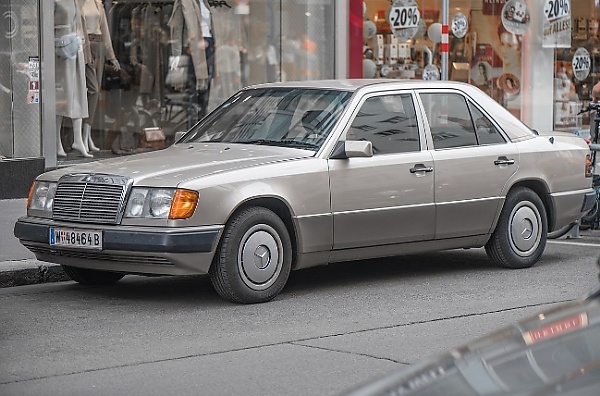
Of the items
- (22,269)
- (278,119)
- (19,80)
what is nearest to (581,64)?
(19,80)

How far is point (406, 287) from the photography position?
910 centimetres

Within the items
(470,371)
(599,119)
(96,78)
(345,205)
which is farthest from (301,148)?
(96,78)

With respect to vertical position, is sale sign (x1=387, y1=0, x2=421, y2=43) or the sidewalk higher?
sale sign (x1=387, y1=0, x2=421, y2=43)

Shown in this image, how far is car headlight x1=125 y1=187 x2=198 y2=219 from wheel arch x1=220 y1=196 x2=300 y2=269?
0.39m

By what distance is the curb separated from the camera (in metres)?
9.34

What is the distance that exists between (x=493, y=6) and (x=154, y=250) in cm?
1300

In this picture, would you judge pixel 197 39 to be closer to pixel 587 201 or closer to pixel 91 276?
pixel 587 201

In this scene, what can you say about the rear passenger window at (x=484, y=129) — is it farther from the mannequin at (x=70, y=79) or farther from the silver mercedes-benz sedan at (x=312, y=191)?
the mannequin at (x=70, y=79)

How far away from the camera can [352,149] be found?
8469 mm

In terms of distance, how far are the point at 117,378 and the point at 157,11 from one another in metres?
10.5

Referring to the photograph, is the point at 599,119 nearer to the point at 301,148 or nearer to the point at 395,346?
the point at 301,148

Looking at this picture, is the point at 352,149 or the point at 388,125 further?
the point at 388,125

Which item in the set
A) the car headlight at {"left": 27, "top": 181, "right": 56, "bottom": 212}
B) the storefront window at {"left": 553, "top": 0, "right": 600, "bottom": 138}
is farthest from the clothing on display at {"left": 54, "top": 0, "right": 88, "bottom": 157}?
the storefront window at {"left": 553, "top": 0, "right": 600, "bottom": 138}

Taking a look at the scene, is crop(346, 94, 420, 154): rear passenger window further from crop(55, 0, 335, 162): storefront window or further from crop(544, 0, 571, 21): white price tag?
crop(544, 0, 571, 21): white price tag
